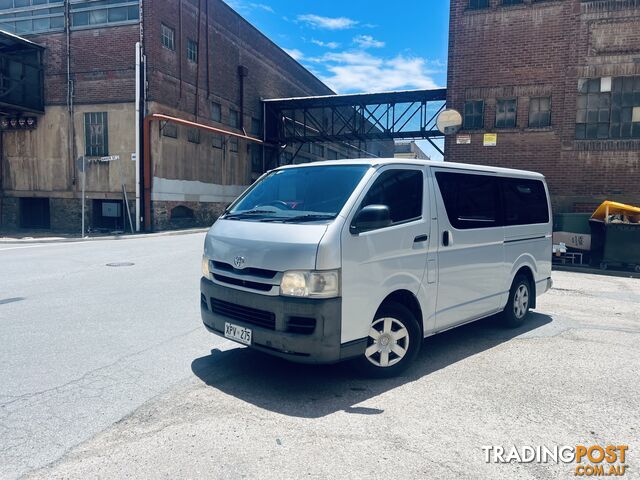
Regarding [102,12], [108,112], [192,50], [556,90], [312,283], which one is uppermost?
[102,12]

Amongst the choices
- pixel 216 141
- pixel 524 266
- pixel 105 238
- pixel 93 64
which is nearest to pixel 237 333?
pixel 524 266

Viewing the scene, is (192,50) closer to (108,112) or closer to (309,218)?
(108,112)

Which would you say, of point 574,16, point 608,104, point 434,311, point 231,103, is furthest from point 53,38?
point 434,311

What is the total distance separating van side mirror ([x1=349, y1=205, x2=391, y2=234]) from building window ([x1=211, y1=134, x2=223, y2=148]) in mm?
24570

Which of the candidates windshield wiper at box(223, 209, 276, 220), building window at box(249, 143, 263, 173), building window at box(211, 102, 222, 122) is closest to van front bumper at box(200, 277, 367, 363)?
windshield wiper at box(223, 209, 276, 220)

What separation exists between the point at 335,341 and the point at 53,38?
2580cm

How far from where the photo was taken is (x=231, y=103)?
29469 millimetres

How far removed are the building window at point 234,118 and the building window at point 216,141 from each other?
1961 mm

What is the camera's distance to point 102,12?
22.5m

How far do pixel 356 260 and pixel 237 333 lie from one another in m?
1.26

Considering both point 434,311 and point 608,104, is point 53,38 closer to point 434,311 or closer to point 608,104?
point 608,104

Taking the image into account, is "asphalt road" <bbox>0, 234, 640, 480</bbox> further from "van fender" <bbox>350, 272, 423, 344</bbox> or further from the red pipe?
the red pipe

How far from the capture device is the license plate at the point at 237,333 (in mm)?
4203

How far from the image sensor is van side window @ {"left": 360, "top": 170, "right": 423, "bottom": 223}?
4434 millimetres
